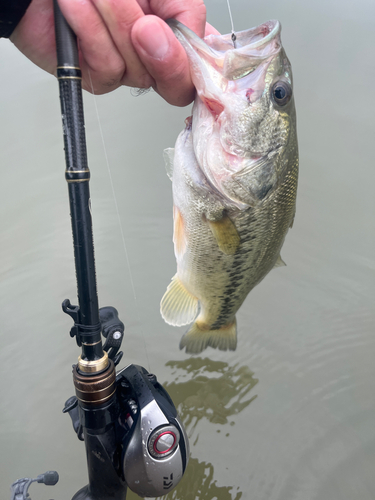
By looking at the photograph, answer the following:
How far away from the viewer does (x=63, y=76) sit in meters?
0.82

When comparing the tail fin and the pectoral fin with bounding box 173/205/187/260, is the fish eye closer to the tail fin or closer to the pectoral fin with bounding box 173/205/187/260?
the pectoral fin with bounding box 173/205/187/260

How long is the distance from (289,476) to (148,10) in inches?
75.0

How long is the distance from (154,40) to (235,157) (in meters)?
0.39

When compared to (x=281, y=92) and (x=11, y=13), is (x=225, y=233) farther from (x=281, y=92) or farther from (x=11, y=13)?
(x=11, y=13)

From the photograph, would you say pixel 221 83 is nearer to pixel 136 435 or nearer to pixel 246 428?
pixel 136 435

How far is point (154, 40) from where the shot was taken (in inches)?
35.1

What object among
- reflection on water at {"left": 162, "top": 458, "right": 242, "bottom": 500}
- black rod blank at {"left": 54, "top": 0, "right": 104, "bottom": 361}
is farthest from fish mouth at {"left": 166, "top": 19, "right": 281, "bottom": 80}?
reflection on water at {"left": 162, "top": 458, "right": 242, "bottom": 500}

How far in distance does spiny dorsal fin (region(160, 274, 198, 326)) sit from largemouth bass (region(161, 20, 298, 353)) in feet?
0.41

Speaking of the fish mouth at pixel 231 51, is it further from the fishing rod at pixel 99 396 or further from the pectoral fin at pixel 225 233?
the pectoral fin at pixel 225 233

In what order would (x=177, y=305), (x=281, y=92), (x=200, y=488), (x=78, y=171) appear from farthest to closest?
(x=200, y=488), (x=177, y=305), (x=281, y=92), (x=78, y=171)

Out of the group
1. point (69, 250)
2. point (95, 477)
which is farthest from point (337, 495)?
point (69, 250)

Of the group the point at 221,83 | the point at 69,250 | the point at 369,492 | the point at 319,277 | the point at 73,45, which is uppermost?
the point at 73,45

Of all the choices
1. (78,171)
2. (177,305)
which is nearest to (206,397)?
(177,305)

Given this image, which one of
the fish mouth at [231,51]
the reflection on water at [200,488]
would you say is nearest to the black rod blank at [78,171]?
the fish mouth at [231,51]
